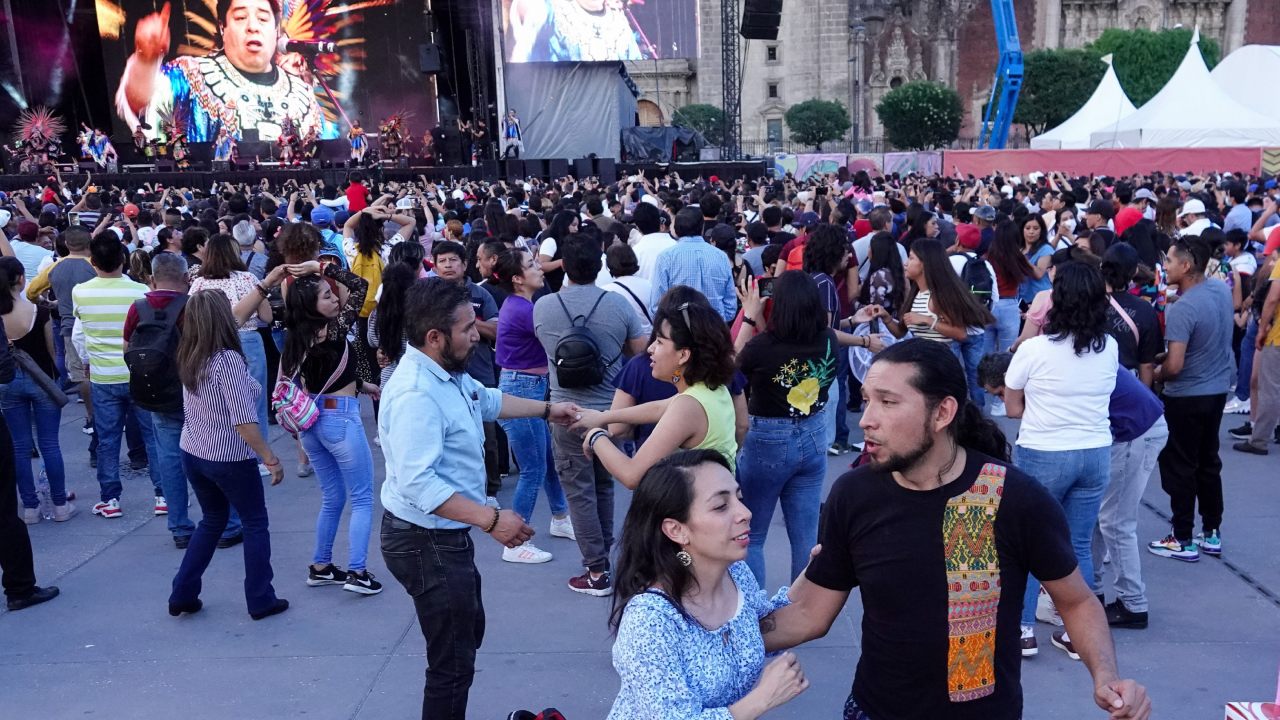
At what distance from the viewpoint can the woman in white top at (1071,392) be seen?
3898 millimetres

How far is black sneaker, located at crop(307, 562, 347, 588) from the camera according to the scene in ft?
17.3

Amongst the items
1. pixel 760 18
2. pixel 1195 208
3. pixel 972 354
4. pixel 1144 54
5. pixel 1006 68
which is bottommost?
pixel 972 354

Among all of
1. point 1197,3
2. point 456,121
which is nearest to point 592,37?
point 456,121

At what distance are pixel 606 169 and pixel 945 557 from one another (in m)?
23.5

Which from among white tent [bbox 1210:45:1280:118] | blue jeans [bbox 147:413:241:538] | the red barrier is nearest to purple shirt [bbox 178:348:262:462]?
blue jeans [bbox 147:413:241:538]

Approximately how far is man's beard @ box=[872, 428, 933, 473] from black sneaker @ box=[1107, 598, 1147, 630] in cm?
304

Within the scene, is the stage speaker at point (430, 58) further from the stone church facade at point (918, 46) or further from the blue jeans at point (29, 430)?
the stone church facade at point (918, 46)

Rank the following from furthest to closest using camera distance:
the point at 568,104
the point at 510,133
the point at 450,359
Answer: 1. the point at 568,104
2. the point at 510,133
3. the point at 450,359

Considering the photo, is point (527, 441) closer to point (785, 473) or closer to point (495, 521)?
point (785, 473)

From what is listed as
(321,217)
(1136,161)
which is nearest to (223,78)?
(321,217)

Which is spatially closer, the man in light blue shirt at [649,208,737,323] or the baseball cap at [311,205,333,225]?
the man in light blue shirt at [649,208,737,323]

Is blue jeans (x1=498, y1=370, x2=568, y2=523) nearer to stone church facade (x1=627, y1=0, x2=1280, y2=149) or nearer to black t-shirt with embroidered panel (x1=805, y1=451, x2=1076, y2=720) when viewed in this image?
black t-shirt with embroidered panel (x1=805, y1=451, x2=1076, y2=720)

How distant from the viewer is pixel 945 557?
2.17 m

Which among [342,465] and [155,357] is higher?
[155,357]
